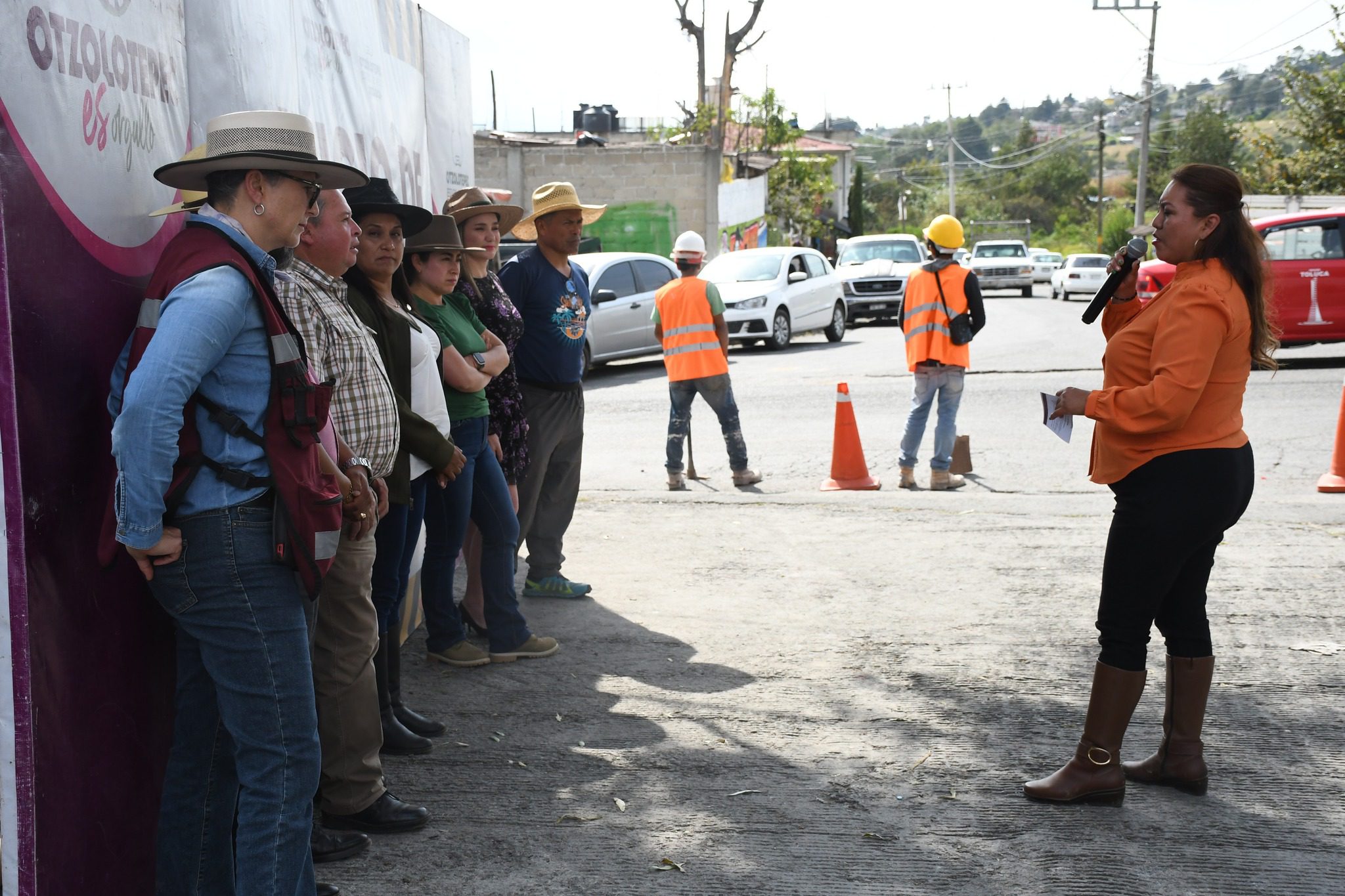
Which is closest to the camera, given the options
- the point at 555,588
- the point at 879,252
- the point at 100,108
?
the point at 100,108

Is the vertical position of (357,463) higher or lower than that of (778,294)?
lower

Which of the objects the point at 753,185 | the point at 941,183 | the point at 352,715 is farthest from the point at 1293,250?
the point at 941,183

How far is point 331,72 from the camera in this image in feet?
16.6

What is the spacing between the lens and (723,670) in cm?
542

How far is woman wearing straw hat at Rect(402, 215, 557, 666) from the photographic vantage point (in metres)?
4.89

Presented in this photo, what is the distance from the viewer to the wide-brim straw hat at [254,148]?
9.56ft

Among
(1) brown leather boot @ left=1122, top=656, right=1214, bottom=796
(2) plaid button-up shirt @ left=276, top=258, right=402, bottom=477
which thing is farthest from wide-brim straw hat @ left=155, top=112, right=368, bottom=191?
(1) brown leather boot @ left=1122, top=656, right=1214, bottom=796

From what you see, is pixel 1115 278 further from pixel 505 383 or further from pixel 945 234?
pixel 945 234

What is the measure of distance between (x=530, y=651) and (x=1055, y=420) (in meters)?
2.54

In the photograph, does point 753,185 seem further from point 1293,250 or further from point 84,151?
point 84,151

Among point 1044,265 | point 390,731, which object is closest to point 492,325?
point 390,731

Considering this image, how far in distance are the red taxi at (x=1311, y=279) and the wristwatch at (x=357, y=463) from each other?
13814mm

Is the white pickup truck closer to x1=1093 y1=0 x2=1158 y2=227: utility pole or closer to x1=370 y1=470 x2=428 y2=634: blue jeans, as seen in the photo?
x1=1093 y1=0 x2=1158 y2=227: utility pole

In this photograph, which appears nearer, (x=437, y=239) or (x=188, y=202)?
(x=188, y=202)
